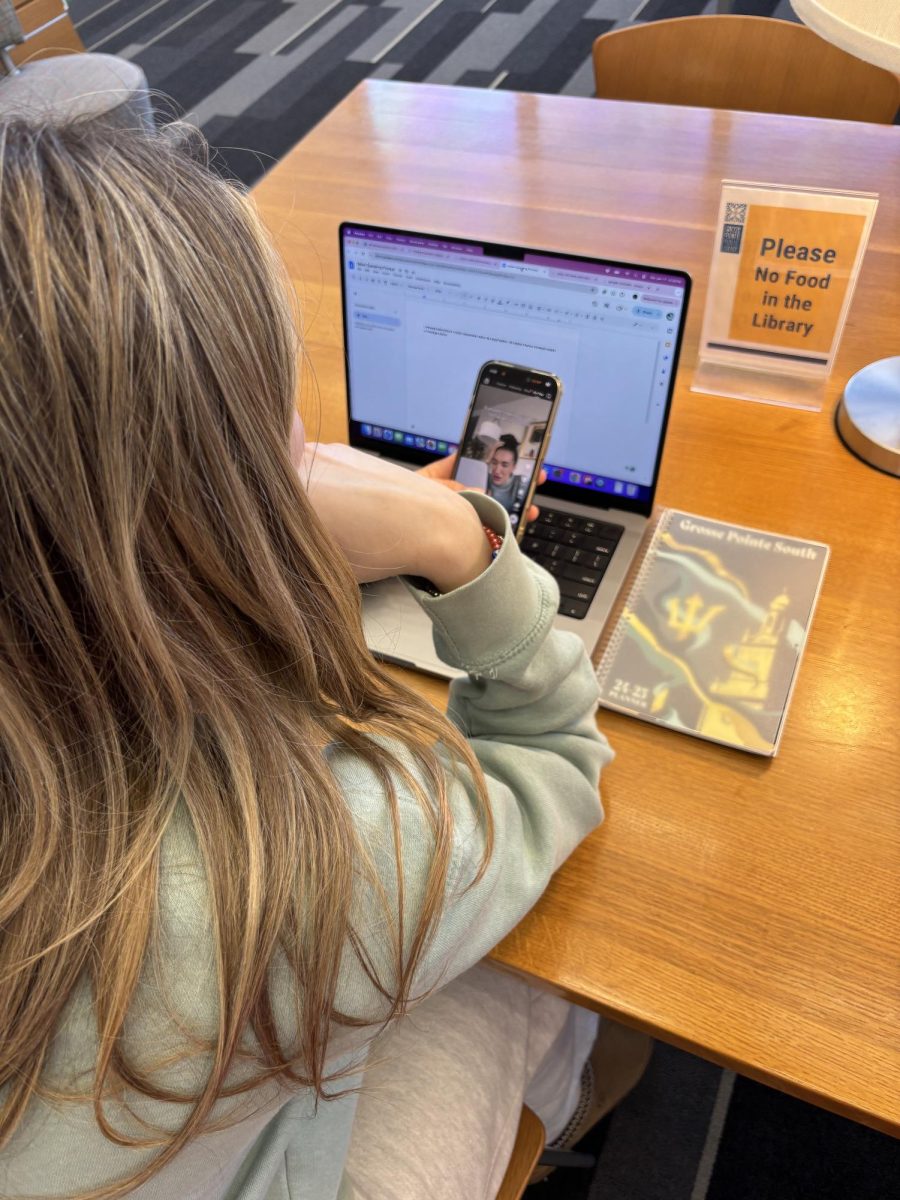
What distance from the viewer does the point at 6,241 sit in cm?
36

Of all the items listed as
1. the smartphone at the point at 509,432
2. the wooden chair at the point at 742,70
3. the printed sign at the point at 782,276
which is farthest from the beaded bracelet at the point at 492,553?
the wooden chair at the point at 742,70

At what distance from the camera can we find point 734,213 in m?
0.93

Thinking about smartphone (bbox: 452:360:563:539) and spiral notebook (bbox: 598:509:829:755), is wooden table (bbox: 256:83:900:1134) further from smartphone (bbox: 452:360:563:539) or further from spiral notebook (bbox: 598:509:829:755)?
smartphone (bbox: 452:360:563:539)

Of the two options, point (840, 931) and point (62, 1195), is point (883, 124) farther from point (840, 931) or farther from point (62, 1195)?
point (62, 1195)

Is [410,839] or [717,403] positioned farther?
[717,403]

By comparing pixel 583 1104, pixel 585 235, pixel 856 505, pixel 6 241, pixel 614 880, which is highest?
pixel 6 241

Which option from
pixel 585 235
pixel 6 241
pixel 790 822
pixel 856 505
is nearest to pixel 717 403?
pixel 856 505

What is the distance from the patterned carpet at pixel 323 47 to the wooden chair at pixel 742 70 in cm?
160

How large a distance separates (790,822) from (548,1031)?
0.99 ft

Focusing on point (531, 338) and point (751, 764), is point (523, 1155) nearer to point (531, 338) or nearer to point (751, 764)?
point (751, 764)

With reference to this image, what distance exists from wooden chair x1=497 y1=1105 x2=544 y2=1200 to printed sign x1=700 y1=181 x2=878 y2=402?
0.76 metres

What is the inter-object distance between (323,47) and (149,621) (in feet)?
12.1

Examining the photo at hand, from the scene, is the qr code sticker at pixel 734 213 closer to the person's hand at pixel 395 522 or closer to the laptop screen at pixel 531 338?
the laptop screen at pixel 531 338

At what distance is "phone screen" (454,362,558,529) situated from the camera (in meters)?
0.86
